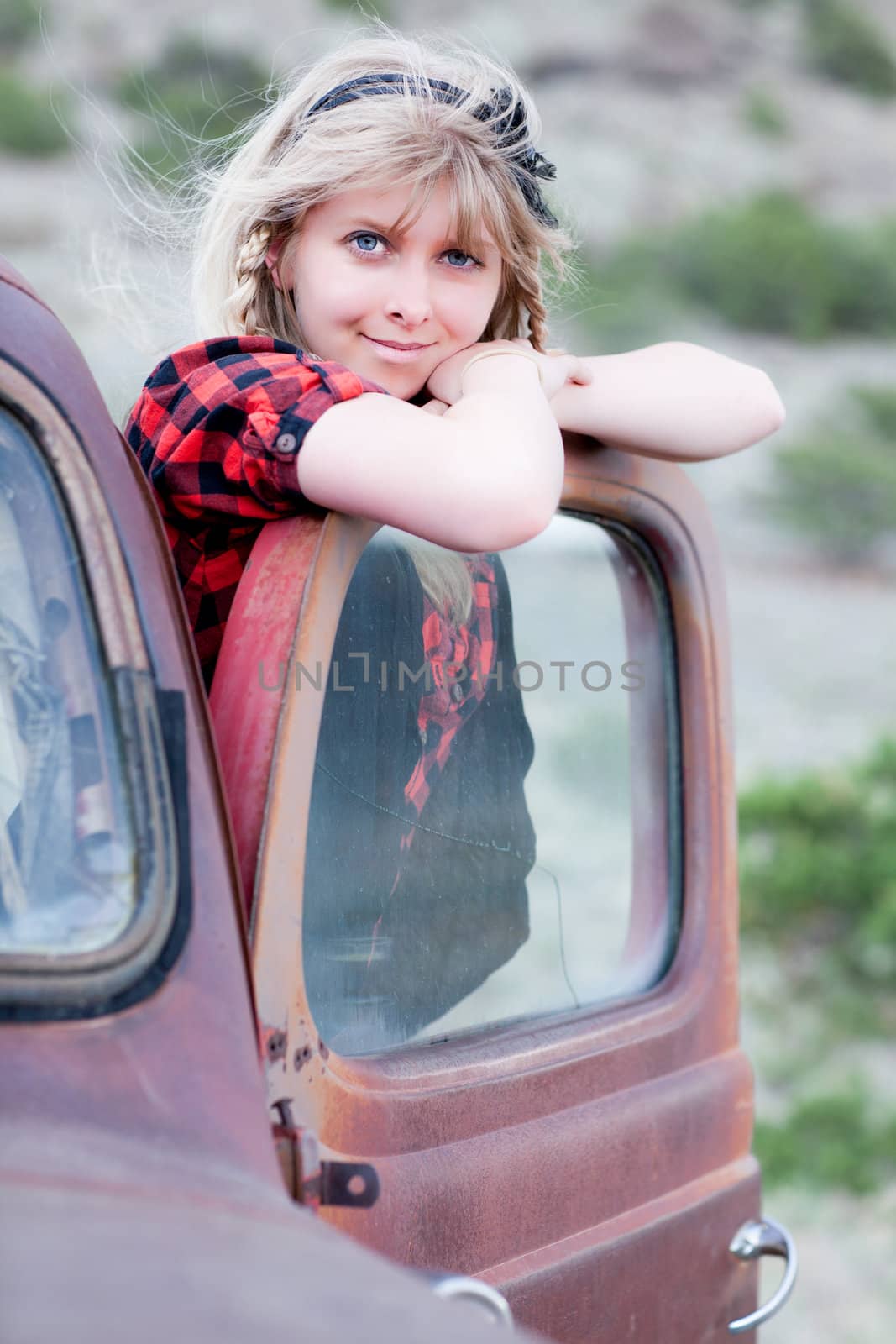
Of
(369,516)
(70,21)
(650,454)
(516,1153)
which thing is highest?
(70,21)

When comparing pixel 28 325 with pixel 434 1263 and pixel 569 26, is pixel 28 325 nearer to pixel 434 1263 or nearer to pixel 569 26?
pixel 434 1263

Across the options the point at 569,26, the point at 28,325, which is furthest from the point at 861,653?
the point at 569,26

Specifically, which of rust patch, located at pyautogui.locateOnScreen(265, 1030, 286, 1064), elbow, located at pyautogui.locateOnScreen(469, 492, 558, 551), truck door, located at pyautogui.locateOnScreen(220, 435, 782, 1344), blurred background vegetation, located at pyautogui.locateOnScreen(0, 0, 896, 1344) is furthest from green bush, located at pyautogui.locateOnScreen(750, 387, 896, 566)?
rust patch, located at pyautogui.locateOnScreen(265, 1030, 286, 1064)

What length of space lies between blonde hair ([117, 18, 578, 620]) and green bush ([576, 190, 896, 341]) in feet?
50.8

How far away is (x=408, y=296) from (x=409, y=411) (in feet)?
1.04

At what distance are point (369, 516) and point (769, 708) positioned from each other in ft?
33.0

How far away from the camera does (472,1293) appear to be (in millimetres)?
1060

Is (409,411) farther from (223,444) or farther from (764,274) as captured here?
(764,274)

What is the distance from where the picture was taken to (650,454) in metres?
1.70

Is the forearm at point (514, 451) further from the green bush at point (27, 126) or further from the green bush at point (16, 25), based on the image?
the green bush at point (16, 25)

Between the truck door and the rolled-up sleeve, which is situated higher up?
the rolled-up sleeve

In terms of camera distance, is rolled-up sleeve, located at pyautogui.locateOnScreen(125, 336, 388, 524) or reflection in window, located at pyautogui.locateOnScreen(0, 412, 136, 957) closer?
reflection in window, located at pyautogui.locateOnScreen(0, 412, 136, 957)

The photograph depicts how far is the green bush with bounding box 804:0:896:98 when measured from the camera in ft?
71.1

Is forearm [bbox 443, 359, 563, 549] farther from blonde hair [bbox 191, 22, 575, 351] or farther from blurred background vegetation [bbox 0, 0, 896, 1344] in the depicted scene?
blurred background vegetation [bbox 0, 0, 896, 1344]
